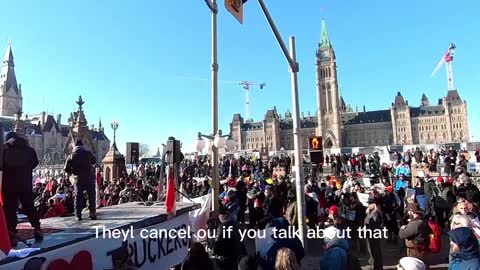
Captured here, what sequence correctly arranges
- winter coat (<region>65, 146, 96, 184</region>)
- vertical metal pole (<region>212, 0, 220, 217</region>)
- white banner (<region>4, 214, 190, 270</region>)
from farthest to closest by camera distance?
vertical metal pole (<region>212, 0, 220, 217</region>) < winter coat (<region>65, 146, 96, 184</region>) < white banner (<region>4, 214, 190, 270</region>)

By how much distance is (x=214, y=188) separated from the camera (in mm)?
10773

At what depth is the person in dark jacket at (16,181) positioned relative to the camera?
5379mm

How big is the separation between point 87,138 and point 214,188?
3882 cm

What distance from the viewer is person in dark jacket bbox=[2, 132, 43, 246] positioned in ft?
17.6

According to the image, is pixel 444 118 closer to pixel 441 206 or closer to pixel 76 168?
pixel 441 206

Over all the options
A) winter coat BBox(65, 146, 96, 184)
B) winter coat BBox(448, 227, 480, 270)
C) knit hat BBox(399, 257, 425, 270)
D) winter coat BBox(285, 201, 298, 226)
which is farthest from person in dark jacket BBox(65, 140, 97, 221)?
winter coat BBox(448, 227, 480, 270)

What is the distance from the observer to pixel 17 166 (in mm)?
5488

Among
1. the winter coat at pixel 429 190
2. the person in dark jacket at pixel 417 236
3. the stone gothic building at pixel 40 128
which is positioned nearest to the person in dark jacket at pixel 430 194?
the winter coat at pixel 429 190

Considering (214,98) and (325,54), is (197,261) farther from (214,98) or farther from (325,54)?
(325,54)

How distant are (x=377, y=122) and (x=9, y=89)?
139m

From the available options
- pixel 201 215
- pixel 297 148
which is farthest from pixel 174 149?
pixel 297 148

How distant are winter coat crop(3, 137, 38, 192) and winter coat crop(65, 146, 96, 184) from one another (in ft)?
4.44

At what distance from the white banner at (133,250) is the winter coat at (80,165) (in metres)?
1.68

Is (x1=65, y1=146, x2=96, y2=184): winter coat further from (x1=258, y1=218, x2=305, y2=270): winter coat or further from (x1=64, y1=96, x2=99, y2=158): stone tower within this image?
(x1=64, y1=96, x2=99, y2=158): stone tower
